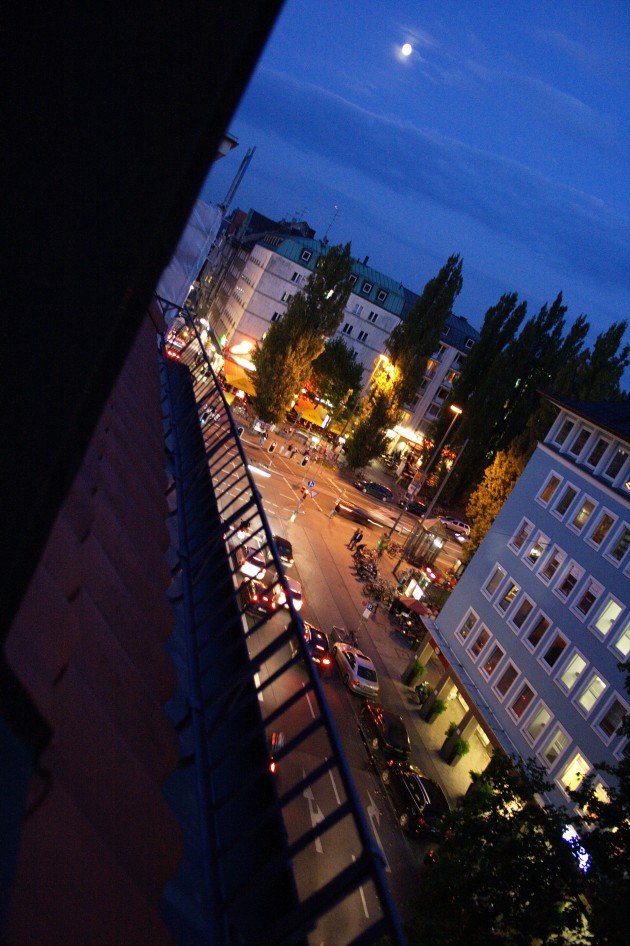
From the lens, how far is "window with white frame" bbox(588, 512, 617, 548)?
73.4ft

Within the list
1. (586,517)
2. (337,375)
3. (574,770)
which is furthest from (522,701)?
(337,375)

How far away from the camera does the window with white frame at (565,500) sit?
24930 mm

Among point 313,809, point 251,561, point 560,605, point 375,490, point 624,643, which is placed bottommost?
point 313,809

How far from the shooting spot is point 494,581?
27.7 m

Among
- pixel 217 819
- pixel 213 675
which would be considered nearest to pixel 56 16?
pixel 217 819

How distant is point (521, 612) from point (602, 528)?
465 cm

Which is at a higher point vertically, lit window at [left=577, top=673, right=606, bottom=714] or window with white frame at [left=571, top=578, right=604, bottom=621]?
window with white frame at [left=571, top=578, right=604, bottom=621]

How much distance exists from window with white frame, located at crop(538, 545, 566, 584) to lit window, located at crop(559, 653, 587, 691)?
136 inches

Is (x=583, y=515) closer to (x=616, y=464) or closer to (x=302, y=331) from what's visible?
(x=616, y=464)

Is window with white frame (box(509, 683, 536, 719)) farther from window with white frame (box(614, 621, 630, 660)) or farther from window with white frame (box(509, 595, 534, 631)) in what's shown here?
window with white frame (box(614, 621, 630, 660))

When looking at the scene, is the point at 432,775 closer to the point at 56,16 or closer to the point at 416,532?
the point at 416,532

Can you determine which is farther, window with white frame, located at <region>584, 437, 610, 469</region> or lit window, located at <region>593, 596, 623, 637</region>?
window with white frame, located at <region>584, 437, 610, 469</region>

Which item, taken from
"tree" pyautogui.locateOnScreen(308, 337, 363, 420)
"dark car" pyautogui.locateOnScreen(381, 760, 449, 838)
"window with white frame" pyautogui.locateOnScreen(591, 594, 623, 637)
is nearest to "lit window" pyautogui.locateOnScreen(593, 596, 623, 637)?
"window with white frame" pyautogui.locateOnScreen(591, 594, 623, 637)

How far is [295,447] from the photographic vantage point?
56000 millimetres
